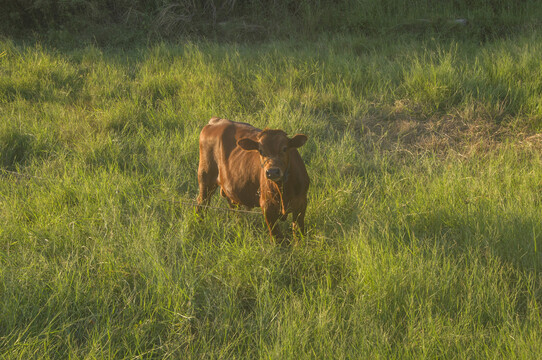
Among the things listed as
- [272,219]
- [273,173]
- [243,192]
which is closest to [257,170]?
[243,192]

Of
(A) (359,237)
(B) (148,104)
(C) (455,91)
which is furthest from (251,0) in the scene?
(A) (359,237)

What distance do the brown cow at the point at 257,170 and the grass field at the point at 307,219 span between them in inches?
9.8

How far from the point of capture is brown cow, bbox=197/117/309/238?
9.87 feet

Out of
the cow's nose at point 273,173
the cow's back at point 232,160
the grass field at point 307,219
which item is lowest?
the grass field at point 307,219

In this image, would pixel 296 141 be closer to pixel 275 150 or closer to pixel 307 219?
pixel 275 150

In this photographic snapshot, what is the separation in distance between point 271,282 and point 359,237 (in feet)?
2.14

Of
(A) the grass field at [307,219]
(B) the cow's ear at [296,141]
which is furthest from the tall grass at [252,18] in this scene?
(B) the cow's ear at [296,141]

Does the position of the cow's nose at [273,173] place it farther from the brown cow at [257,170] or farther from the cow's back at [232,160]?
the cow's back at [232,160]

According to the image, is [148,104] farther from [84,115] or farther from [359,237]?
[359,237]

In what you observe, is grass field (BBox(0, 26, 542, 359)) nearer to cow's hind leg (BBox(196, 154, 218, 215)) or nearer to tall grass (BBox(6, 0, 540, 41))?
cow's hind leg (BBox(196, 154, 218, 215))

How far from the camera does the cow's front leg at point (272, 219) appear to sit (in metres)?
3.25

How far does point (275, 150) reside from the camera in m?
2.98

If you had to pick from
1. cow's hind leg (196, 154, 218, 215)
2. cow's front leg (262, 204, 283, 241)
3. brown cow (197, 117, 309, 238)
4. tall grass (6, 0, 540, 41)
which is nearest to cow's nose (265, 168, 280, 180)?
brown cow (197, 117, 309, 238)

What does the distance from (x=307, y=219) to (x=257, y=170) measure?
63 centimetres
